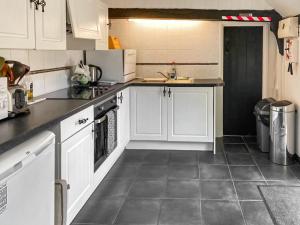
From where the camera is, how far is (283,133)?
15.1 feet

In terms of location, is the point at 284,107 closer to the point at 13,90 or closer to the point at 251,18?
the point at 251,18

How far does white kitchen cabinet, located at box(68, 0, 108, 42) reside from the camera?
349 centimetres

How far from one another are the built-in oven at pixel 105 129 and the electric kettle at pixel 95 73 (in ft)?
1.80

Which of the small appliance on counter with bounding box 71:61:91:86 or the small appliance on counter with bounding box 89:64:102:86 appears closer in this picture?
the small appliance on counter with bounding box 71:61:91:86

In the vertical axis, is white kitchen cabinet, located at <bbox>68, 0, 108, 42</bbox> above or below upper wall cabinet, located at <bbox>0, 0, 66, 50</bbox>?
above

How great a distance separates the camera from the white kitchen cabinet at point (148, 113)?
515 centimetres

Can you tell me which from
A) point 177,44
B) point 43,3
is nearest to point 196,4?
point 177,44

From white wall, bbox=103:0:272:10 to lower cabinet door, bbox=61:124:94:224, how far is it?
280 centimetres

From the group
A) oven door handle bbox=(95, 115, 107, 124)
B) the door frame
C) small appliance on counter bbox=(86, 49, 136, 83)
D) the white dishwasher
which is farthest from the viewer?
the door frame

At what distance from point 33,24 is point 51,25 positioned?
1.19 feet

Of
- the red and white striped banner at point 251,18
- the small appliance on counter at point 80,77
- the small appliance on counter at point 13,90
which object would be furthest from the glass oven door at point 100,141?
the red and white striped banner at point 251,18

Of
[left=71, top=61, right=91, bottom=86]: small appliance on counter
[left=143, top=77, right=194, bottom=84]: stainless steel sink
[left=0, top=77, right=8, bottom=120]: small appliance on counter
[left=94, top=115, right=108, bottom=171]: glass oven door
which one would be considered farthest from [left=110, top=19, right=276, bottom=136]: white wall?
[left=0, top=77, right=8, bottom=120]: small appliance on counter

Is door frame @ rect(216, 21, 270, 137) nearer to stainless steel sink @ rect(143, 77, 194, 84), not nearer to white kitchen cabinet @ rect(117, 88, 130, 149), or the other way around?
stainless steel sink @ rect(143, 77, 194, 84)

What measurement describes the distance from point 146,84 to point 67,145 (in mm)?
2535
